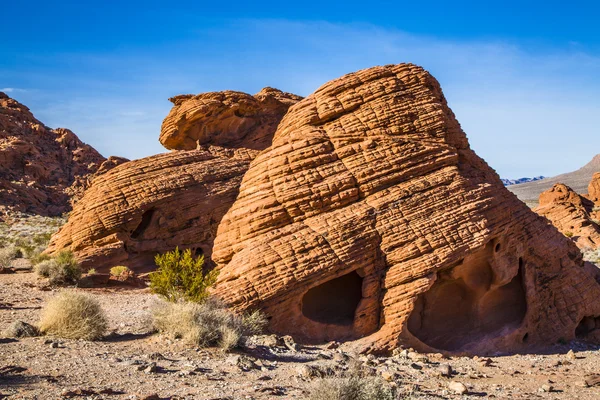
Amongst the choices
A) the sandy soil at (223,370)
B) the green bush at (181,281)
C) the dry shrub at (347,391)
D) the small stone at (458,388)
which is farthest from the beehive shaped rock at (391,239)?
the dry shrub at (347,391)

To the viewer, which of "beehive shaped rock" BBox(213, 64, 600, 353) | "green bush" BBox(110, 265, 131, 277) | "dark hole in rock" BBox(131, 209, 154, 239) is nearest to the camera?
"beehive shaped rock" BBox(213, 64, 600, 353)

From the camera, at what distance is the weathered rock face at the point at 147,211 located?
919 inches

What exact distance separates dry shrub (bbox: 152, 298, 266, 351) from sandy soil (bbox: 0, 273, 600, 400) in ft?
0.84

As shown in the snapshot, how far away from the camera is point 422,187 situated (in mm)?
14602

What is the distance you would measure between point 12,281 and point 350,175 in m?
13.2

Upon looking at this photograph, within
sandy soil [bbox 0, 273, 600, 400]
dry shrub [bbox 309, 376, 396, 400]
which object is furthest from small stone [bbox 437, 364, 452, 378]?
dry shrub [bbox 309, 376, 396, 400]

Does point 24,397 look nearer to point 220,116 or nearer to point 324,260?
point 324,260

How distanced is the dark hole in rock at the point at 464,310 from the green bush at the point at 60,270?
12.2 m

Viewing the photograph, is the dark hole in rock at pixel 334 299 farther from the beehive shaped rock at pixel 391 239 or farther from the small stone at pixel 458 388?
the small stone at pixel 458 388

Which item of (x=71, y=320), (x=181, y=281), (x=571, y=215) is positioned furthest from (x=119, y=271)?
(x=571, y=215)

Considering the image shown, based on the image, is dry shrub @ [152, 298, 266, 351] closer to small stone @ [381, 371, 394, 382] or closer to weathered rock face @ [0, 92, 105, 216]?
small stone @ [381, 371, 394, 382]

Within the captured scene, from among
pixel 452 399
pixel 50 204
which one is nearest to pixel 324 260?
pixel 452 399

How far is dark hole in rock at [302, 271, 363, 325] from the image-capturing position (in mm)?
14266

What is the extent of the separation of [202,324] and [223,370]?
1554mm
